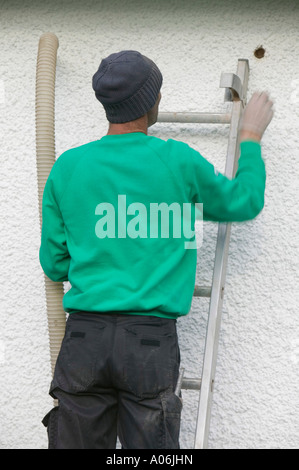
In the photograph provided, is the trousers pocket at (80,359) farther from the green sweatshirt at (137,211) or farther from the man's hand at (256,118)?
the man's hand at (256,118)

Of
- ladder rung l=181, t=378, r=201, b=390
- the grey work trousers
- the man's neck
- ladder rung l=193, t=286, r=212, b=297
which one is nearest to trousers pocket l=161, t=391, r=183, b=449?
the grey work trousers

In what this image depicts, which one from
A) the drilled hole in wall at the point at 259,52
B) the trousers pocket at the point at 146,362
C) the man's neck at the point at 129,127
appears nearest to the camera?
the trousers pocket at the point at 146,362

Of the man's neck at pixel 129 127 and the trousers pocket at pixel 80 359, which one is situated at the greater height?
the man's neck at pixel 129 127

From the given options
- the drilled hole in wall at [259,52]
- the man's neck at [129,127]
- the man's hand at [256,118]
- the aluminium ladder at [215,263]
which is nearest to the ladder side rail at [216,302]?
the aluminium ladder at [215,263]

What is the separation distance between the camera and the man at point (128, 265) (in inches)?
58.2

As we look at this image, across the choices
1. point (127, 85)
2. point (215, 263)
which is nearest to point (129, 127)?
point (127, 85)

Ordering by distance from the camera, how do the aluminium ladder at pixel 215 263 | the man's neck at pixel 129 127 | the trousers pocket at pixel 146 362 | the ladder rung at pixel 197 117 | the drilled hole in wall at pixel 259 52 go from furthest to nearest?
the drilled hole in wall at pixel 259 52, the ladder rung at pixel 197 117, the aluminium ladder at pixel 215 263, the man's neck at pixel 129 127, the trousers pocket at pixel 146 362

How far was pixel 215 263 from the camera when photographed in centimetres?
184

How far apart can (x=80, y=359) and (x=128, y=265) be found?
27 cm

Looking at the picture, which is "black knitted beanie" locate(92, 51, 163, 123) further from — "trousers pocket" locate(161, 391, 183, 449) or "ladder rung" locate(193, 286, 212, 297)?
"trousers pocket" locate(161, 391, 183, 449)

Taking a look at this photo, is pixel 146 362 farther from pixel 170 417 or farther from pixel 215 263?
pixel 215 263

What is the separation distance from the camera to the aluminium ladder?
1.75 metres

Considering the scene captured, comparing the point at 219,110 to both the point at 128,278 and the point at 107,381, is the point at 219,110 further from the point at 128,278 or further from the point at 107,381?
the point at 107,381
